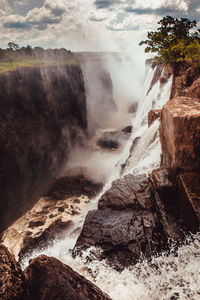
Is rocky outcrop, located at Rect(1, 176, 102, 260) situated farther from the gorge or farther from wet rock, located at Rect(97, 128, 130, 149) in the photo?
wet rock, located at Rect(97, 128, 130, 149)

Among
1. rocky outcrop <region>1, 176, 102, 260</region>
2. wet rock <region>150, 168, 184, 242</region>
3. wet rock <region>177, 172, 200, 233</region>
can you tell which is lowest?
rocky outcrop <region>1, 176, 102, 260</region>

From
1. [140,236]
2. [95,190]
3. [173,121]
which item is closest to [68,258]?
[140,236]

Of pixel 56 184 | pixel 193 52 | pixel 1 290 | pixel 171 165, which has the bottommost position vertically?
pixel 56 184

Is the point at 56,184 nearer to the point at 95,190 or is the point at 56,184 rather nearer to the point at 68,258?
the point at 95,190

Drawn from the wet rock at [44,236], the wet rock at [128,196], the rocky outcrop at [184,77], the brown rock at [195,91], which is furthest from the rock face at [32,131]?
the brown rock at [195,91]

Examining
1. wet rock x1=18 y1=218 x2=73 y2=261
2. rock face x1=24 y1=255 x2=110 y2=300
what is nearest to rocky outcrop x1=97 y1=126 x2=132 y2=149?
wet rock x1=18 y1=218 x2=73 y2=261

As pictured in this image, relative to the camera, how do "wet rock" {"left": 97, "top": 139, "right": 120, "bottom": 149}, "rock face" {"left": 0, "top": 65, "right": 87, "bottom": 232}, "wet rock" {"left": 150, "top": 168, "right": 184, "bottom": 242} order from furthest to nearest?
"wet rock" {"left": 97, "top": 139, "right": 120, "bottom": 149}, "rock face" {"left": 0, "top": 65, "right": 87, "bottom": 232}, "wet rock" {"left": 150, "top": 168, "right": 184, "bottom": 242}

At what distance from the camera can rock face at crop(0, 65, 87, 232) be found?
49.9ft

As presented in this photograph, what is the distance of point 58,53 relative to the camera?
28.5m

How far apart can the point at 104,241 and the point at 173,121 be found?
4136 mm

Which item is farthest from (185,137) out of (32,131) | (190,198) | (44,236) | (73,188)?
(32,131)

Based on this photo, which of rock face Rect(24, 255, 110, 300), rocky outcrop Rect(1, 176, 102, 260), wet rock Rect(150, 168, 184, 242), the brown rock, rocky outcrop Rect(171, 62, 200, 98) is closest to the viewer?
rock face Rect(24, 255, 110, 300)

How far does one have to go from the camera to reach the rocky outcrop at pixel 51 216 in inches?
472

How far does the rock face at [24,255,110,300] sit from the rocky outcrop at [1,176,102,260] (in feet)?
29.6
